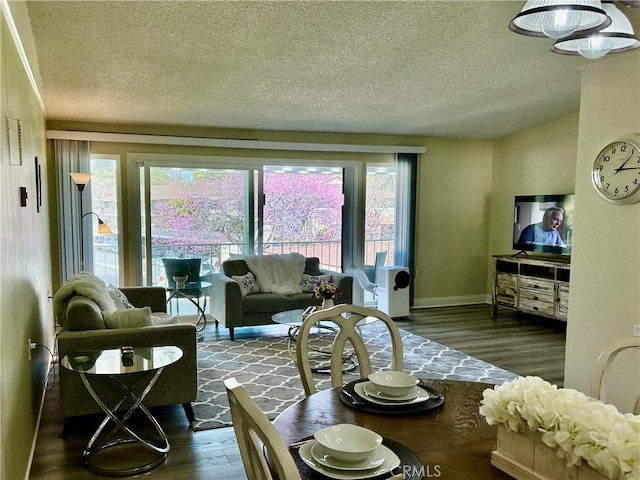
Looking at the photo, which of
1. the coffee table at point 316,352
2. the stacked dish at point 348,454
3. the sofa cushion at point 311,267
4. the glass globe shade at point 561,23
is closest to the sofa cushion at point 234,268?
the sofa cushion at point 311,267

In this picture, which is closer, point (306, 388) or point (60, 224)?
point (306, 388)

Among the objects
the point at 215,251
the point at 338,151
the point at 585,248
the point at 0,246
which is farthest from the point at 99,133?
the point at 585,248

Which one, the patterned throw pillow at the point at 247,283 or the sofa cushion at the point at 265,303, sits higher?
the patterned throw pillow at the point at 247,283

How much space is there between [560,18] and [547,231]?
4729 millimetres

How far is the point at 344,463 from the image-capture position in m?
1.26

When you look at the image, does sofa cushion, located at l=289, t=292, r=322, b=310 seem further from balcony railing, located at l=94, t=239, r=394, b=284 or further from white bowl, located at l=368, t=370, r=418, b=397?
white bowl, located at l=368, t=370, r=418, b=397

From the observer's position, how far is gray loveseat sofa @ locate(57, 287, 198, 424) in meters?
3.11

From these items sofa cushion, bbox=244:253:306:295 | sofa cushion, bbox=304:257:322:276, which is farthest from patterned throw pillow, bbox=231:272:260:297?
sofa cushion, bbox=304:257:322:276

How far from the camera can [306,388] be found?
81.1 inches

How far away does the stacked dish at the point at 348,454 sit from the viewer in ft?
4.05

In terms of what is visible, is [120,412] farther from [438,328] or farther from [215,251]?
[438,328]

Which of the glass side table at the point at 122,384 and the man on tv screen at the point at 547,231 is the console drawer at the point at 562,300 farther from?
the glass side table at the point at 122,384

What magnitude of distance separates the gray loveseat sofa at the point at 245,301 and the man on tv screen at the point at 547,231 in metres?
2.56

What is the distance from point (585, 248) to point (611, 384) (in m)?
0.94
